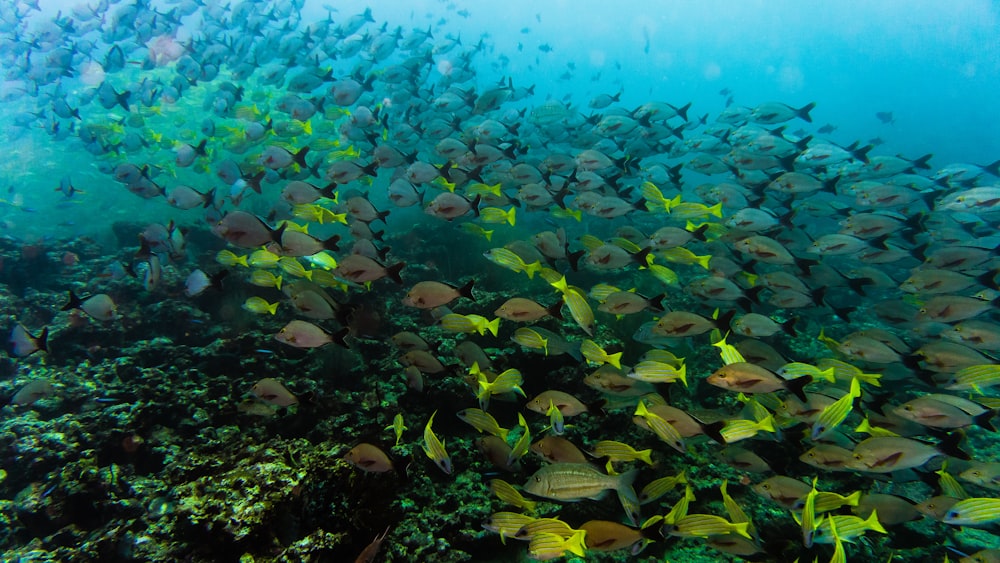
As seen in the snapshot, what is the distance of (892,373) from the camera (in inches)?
235

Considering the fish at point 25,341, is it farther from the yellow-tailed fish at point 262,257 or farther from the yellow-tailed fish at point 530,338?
the yellow-tailed fish at point 530,338

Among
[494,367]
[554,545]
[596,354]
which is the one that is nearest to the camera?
[554,545]

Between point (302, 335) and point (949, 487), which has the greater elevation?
point (302, 335)

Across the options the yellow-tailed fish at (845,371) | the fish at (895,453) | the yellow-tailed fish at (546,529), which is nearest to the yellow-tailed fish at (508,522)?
the yellow-tailed fish at (546,529)

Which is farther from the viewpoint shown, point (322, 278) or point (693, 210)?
point (693, 210)

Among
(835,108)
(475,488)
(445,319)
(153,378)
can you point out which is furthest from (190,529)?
(835,108)

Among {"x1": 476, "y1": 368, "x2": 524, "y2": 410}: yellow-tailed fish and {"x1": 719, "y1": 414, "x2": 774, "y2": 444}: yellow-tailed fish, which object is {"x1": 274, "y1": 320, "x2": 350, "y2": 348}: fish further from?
{"x1": 719, "y1": 414, "x2": 774, "y2": 444}: yellow-tailed fish

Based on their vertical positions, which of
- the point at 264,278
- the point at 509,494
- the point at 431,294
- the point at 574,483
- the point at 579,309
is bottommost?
the point at 509,494

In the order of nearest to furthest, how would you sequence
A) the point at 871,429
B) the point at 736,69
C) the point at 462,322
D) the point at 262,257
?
the point at 871,429 → the point at 462,322 → the point at 262,257 → the point at 736,69

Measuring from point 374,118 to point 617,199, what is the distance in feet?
21.5

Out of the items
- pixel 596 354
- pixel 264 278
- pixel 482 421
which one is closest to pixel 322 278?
pixel 264 278

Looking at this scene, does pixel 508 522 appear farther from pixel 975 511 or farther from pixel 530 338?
pixel 975 511

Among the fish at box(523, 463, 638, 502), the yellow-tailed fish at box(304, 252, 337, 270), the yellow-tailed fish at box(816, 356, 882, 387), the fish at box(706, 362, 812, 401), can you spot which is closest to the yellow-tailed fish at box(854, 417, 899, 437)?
the yellow-tailed fish at box(816, 356, 882, 387)

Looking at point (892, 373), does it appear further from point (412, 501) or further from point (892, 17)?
point (892, 17)
